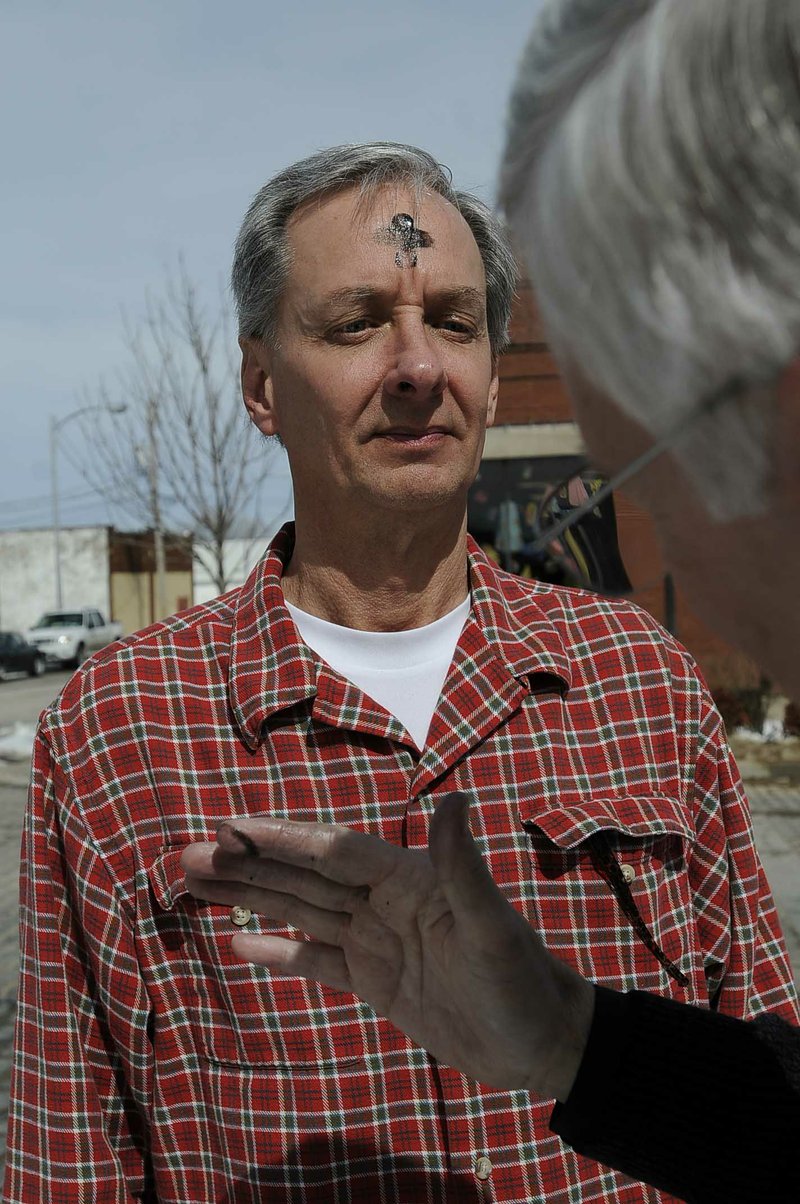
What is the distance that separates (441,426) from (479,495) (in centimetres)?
1029

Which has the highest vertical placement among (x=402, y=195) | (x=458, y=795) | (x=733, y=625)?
(x=402, y=195)

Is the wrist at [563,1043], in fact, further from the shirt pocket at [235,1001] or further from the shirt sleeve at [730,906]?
the shirt sleeve at [730,906]

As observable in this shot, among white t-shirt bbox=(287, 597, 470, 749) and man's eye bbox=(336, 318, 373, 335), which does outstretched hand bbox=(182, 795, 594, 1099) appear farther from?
man's eye bbox=(336, 318, 373, 335)

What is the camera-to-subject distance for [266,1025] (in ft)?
5.56

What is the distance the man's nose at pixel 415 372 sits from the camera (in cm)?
196

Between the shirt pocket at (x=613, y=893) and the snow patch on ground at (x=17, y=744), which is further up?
the shirt pocket at (x=613, y=893)

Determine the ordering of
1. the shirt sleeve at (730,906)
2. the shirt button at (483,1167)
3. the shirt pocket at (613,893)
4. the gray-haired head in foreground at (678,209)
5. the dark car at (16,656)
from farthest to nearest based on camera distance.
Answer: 1. the dark car at (16,656)
2. the shirt sleeve at (730,906)
3. the shirt pocket at (613,893)
4. the shirt button at (483,1167)
5. the gray-haired head in foreground at (678,209)

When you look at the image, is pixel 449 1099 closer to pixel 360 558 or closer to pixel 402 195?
pixel 360 558

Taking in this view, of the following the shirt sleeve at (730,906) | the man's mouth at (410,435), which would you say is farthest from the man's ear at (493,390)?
the shirt sleeve at (730,906)

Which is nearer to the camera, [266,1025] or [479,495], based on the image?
[266,1025]

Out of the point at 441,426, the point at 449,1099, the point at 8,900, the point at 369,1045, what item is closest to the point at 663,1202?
the point at 449,1099

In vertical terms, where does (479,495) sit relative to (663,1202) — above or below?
above

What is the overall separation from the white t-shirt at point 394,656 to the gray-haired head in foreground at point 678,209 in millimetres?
1177

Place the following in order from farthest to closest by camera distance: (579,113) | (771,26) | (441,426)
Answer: (441,426)
(579,113)
(771,26)
